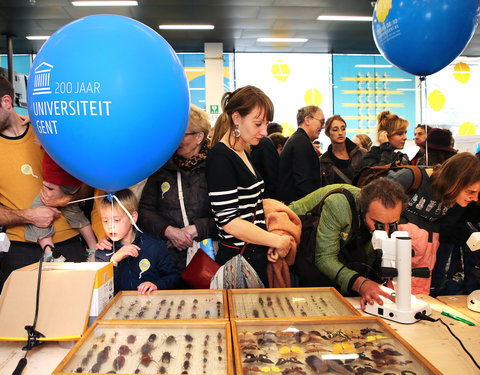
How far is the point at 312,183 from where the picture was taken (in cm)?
287

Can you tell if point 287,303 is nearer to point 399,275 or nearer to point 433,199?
point 399,275

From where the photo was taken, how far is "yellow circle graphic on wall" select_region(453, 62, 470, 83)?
8.00 meters

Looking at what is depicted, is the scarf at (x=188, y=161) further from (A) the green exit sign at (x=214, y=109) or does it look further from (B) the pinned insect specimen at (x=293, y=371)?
(A) the green exit sign at (x=214, y=109)

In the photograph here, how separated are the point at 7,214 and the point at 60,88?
85 cm

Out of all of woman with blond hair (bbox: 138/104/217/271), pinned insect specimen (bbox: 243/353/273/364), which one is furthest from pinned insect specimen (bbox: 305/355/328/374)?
woman with blond hair (bbox: 138/104/217/271)

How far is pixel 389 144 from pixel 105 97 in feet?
8.57

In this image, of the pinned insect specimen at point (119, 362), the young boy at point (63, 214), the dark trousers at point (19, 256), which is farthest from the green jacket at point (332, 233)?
the dark trousers at point (19, 256)

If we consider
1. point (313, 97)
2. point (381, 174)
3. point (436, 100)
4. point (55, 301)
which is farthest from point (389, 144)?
point (436, 100)

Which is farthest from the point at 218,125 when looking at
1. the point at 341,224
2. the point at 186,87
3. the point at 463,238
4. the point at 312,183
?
the point at 463,238

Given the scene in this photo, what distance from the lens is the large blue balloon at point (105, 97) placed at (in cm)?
121

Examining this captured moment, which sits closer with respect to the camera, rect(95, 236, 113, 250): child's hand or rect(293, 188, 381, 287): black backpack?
rect(95, 236, 113, 250): child's hand

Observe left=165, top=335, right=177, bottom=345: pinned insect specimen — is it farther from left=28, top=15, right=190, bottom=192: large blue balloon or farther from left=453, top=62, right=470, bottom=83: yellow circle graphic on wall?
left=453, top=62, right=470, bottom=83: yellow circle graphic on wall

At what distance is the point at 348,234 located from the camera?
1801 mm

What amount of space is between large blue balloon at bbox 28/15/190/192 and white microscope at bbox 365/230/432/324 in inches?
34.9
